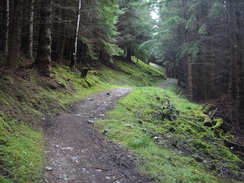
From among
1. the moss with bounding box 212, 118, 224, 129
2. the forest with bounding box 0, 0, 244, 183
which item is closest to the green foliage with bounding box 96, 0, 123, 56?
the forest with bounding box 0, 0, 244, 183

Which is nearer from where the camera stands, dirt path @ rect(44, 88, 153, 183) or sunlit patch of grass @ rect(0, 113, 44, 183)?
sunlit patch of grass @ rect(0, 113, 44, 183)

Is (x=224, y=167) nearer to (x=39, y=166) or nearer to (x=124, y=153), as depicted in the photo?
(x=124, y=153)

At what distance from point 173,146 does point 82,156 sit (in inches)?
129

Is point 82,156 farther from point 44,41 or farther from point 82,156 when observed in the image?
point 44,41

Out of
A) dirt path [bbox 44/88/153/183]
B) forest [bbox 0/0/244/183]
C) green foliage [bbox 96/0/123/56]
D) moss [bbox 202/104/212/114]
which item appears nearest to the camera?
dirt path [bbox 44/88/153/183]

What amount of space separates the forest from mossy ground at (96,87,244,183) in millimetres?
791

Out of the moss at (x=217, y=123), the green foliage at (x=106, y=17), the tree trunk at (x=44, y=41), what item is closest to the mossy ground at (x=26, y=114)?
the tree trunk at (x=44, y=41)

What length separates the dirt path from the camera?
3.80 meters

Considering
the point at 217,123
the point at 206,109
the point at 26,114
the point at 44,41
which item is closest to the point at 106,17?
the point at 44,41

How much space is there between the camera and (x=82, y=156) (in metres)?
4.58

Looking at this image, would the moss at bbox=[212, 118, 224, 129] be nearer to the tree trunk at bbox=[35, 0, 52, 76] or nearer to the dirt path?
the dirt path

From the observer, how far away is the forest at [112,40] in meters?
8.48

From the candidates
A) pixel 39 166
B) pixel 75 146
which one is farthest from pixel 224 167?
pixel 39 166

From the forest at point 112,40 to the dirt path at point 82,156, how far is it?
0.95m
